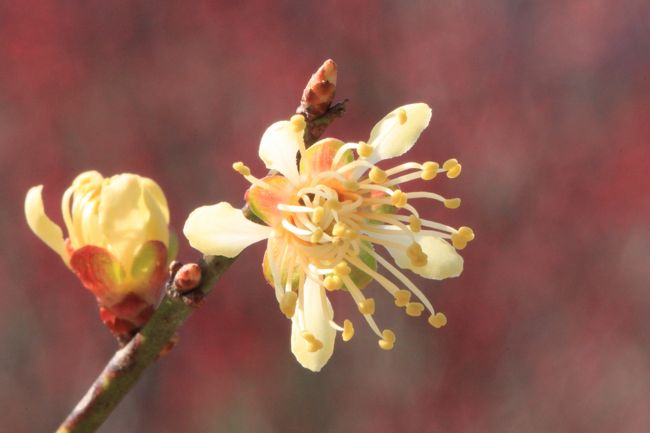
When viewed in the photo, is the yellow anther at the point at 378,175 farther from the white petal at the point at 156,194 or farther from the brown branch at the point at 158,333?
the white petal at the point at 156,194

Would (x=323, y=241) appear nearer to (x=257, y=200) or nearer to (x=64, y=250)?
(x=257, y=200)

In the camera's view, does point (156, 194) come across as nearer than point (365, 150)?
No

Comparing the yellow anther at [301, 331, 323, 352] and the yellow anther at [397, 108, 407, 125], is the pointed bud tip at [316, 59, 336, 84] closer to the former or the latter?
the yellow anther at [397, 108, 407, 125]

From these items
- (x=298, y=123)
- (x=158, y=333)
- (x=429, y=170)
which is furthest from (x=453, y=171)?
(x=158, y=333)

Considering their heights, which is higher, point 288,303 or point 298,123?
point 298,123

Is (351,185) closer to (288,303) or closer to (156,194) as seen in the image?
(288,303)
